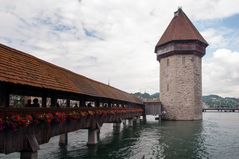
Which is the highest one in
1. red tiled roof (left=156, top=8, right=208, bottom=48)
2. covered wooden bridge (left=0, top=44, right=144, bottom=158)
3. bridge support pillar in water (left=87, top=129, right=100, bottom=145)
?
red tiled roof (left=156, top=8, right=208, bottom=48)

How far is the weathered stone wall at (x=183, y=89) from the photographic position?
43281mm

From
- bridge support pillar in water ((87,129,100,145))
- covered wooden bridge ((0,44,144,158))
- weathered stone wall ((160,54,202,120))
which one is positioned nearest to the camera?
covered wooden bridge ((0,44,144,158))

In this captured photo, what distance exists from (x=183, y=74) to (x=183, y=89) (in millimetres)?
2234

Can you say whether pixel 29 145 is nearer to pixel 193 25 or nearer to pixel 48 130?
pixel 48 130

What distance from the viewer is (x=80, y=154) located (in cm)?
1420

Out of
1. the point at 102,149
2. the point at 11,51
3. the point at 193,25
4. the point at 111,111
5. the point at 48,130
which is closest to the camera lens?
the point at 11,51

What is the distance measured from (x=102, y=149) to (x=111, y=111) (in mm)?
3451

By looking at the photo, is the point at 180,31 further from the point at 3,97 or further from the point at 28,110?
the point at 3,97

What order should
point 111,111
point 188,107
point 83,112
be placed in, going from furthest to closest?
1. point 188,107
2. point 111,111
3. point 83,112

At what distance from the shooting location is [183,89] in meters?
43.6

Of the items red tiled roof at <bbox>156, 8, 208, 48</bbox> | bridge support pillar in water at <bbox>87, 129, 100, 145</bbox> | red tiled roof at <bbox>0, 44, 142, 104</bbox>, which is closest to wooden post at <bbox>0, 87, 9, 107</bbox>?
red tiled roof at <bbox>0, 44, 142, 104</bbox>

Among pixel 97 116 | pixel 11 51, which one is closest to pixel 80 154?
pixel 97 116

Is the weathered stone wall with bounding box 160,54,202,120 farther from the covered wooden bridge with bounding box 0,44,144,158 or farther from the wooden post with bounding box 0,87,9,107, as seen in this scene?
the wooden post with bounding box 0,87,9,107

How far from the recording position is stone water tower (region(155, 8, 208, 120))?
142ft
